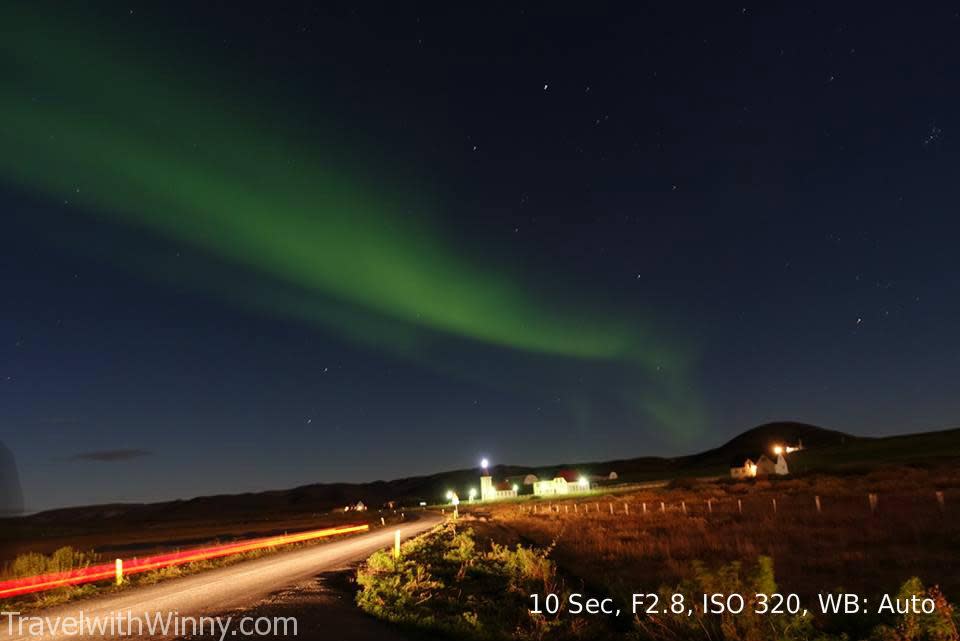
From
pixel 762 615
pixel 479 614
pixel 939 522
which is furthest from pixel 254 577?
pixel 939 522

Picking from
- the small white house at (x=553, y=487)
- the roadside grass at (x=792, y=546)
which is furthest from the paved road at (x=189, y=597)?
the small white house at (x=553, y=487)

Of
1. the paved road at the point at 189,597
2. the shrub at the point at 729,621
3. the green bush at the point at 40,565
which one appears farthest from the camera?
the green bush at the point at 40,565

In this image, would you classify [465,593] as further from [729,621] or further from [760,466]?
[760,466]

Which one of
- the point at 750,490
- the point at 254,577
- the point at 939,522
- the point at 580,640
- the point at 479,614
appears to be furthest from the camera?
the point at 750,490

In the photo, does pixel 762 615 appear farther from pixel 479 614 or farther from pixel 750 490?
pixel 750 490

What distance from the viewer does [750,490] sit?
2106 inches

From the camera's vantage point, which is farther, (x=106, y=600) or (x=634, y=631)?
(x=106, y=600)

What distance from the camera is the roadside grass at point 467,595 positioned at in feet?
34.2

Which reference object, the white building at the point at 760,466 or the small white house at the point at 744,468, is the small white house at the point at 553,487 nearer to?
the small white house at the point at 744,468

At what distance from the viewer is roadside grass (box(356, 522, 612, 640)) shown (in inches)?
411

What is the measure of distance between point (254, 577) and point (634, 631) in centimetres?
1268

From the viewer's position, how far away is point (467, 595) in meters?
13.7

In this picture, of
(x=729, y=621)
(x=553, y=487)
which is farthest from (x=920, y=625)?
(x=553, y=487)

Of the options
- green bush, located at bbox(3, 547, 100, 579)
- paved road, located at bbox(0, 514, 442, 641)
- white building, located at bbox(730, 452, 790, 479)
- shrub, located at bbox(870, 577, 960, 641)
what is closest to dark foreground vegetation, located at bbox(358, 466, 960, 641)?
shrub, located at bbox(870, 577, 960, 641)
